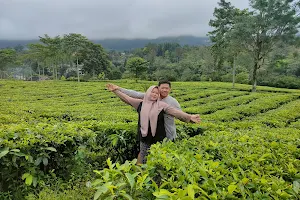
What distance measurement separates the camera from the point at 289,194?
2.04m

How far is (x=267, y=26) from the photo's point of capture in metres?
21.6

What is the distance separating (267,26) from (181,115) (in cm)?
2059

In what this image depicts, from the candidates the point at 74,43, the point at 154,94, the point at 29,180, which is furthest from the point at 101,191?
the point at 74,43

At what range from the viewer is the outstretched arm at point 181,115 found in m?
3.89

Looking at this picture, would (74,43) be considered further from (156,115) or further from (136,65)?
(156,115)

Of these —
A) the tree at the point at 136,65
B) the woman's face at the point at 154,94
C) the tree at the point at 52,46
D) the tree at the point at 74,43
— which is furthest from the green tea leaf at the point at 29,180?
the tree at the point at 52,46

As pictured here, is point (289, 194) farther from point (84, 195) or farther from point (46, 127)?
point (46, 127)

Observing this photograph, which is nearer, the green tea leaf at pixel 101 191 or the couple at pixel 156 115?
the green tea leaf at pixel 101 191

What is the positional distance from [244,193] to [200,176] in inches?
15.2

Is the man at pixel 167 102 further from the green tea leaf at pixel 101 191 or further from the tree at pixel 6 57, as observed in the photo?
the tree at pixel 6 57

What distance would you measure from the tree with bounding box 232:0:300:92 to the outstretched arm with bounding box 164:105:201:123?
19467 mm

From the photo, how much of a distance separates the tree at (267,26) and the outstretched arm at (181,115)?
63.9ft

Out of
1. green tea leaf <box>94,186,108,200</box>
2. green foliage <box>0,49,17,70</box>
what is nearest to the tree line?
green foliage <box>0,49,17,70</box>

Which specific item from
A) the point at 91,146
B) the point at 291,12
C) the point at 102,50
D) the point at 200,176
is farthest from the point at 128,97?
the point at 102,50
